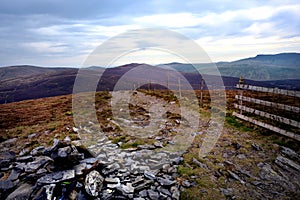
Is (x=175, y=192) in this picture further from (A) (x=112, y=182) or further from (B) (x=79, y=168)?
(B) (x=79, y=168)

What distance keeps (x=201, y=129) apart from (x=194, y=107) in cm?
576

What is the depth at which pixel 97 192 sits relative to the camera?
604 cm

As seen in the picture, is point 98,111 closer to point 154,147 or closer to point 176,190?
point 154,147

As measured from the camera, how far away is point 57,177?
6.36 meters

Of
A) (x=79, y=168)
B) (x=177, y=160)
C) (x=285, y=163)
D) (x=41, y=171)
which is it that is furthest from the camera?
(x=177, y=160)

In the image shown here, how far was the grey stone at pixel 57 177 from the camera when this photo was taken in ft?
20.3

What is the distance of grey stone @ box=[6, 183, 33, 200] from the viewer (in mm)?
5829

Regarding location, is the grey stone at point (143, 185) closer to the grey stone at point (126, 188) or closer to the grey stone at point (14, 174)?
the grey stone at point (126, 188)

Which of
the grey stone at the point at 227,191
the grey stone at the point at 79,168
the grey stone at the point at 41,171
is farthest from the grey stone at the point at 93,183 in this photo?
the grey stone at the point at 227,191

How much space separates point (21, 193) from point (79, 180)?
5.10 feet

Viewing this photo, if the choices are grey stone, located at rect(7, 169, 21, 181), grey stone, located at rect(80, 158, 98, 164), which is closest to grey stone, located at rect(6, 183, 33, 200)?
grey stone, located at rect(7, 169, 21, 181)

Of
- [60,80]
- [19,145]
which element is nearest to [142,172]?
[19,145]

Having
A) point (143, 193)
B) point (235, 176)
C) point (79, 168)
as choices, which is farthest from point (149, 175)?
point (235, 176)

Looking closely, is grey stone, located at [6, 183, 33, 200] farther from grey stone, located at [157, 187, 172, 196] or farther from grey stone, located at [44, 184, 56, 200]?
grey stone, located at [157, 187, 172, 196]
